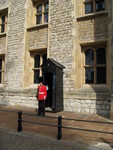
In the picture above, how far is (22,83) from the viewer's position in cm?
1027

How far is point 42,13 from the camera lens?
1061 centimetres

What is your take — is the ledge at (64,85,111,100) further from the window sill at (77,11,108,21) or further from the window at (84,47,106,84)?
the window sill at (77,11,108,21)

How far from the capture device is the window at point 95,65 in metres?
8.40

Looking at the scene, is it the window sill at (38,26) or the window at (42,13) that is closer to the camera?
the window sill at (38,26)

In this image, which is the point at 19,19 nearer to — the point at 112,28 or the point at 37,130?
the point at 112,28

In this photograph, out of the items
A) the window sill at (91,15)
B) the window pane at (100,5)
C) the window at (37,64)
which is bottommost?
the window at (37,64)

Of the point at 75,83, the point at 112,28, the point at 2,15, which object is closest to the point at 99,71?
the point at 75,83

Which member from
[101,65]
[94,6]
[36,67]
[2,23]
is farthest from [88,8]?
[2,23]

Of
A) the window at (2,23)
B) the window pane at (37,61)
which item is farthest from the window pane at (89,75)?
the window at (2,23)

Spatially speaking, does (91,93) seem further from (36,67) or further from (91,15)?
(36,67)

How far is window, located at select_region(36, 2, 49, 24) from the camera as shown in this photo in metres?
10.6

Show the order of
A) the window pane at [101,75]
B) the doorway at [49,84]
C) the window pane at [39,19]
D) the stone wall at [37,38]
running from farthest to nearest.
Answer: the window pane at [39,19]
the stone wall at [37,38]
the doorway at [49,84]
the window pane at [101,75]

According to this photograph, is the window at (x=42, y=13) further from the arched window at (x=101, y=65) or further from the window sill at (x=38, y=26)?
the arched window at (x=101, y=65)

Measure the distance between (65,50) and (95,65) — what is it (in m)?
1.78
